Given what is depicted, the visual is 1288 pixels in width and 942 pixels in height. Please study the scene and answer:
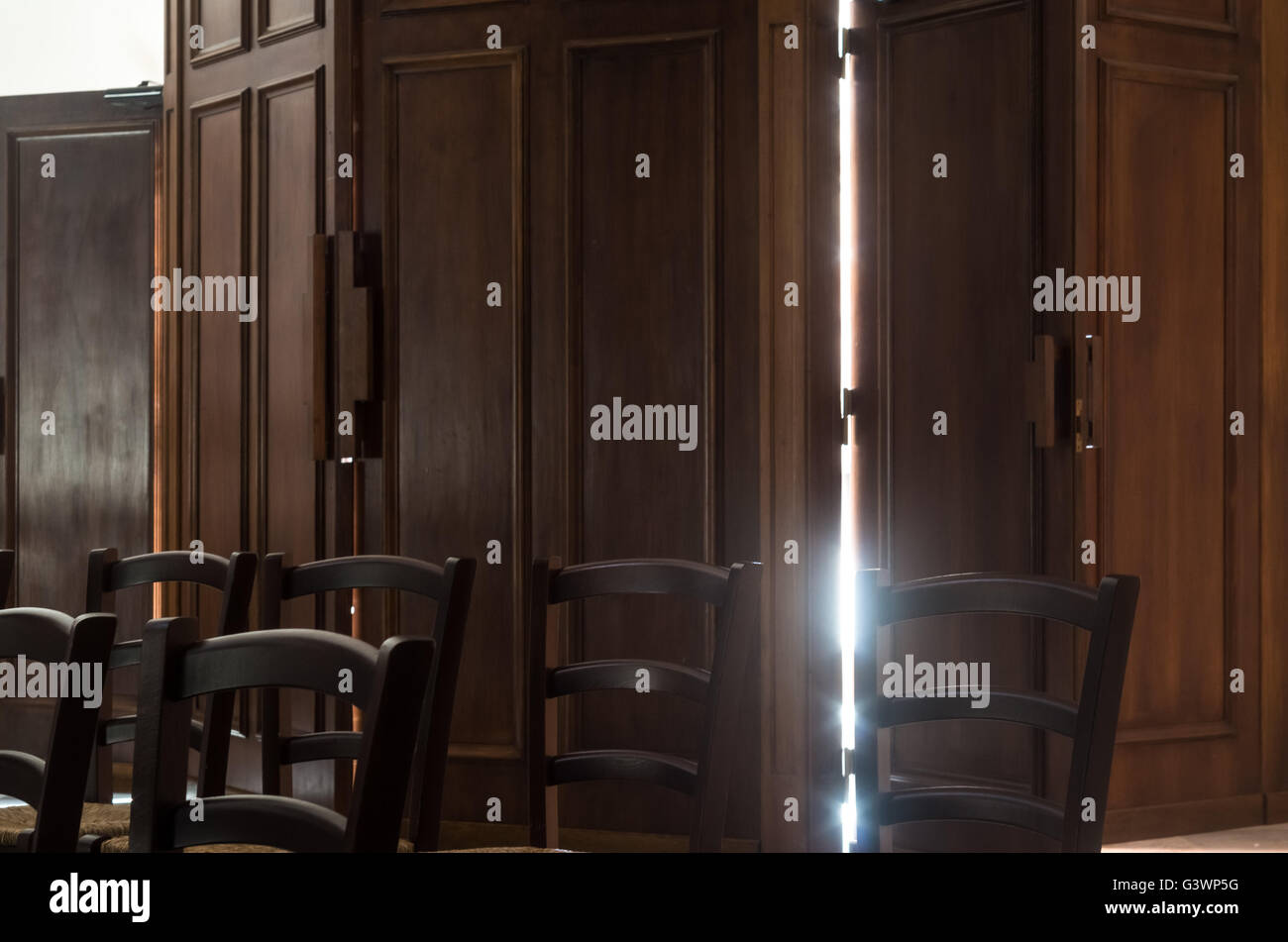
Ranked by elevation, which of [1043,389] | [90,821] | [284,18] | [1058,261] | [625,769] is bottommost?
[90,821]

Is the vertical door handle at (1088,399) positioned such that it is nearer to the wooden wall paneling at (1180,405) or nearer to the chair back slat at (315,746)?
the wooden wall paneling at (1180,405)

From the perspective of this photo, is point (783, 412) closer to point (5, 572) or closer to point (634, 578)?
point (634, 578)

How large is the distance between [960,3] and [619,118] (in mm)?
991

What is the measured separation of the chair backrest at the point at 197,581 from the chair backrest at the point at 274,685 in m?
0.78

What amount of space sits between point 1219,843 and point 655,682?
236 cm

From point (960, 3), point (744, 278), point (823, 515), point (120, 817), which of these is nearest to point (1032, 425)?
point (823, 515)

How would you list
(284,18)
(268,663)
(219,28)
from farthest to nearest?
(219,28) < (284,18) < (268,663)

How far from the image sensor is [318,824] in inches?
48.8

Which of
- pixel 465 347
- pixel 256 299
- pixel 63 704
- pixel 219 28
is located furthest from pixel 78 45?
pixel 63 704

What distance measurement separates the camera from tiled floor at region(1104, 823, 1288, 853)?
11.4 feet

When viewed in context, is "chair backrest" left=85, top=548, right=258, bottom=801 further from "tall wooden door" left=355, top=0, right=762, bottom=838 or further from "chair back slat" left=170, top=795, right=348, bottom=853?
"tall wooden door" left=355, top=0, right=762, bottom=838

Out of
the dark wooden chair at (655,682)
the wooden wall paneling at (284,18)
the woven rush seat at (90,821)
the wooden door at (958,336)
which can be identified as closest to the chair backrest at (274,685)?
the dark wooden chair at (655,682)

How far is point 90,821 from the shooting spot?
2352 millimetres

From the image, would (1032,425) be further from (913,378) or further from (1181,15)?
(1181,15)
